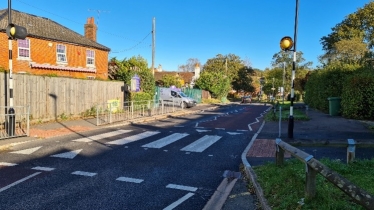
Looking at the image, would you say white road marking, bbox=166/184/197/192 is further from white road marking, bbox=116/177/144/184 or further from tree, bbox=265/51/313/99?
tree, bbox=265/51/313/99

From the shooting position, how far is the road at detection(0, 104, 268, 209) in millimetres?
5156

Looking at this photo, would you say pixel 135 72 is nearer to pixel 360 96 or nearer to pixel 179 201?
pixel 360 96

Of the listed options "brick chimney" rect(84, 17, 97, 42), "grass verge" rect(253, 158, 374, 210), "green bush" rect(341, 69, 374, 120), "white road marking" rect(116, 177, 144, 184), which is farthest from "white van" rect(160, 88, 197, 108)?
"grass verge" rect(253, 158, 374, 210)

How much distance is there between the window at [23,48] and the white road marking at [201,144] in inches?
730

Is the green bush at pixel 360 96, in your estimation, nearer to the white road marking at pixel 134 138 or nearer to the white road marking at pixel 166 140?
the white road marking at pixel 166 140

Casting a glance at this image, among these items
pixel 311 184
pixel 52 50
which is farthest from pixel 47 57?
pixel 311 184

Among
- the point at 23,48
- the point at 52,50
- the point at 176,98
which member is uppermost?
the point at 52,50

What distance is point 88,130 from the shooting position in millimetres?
13461

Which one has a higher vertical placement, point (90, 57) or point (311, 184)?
point (90, 57)

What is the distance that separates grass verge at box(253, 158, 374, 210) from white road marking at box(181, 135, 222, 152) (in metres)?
3.27

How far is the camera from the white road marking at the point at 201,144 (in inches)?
385

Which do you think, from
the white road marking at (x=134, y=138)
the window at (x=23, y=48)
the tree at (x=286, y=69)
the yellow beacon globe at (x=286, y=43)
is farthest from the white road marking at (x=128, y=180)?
the tree at (x=286, y=69)

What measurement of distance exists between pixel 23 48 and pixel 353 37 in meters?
42.6

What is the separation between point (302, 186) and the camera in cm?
458
